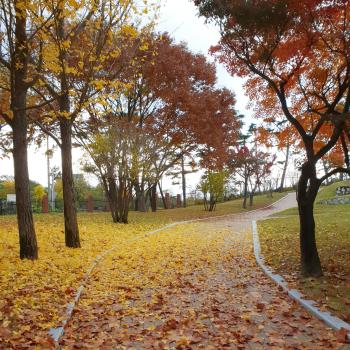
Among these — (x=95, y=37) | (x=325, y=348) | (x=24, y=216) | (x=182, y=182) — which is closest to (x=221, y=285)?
(x=325, y=348)

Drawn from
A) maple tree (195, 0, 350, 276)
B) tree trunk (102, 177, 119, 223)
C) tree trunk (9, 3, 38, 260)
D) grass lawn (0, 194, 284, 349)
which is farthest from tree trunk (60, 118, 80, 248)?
tree trunk (102, 177, 119, 223)

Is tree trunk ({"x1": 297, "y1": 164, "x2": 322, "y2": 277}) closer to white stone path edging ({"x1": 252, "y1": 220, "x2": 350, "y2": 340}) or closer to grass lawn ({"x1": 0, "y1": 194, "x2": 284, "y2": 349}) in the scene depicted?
white stone path edging ({"x1": 252, "y1": 220, "x2": 350, "y2": 340})

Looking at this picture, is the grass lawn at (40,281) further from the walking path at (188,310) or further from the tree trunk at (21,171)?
the tree trunk at (21,171)

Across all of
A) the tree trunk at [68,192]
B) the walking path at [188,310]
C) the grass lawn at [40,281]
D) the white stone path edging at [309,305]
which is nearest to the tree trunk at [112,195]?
the grass lawn at [40,281]

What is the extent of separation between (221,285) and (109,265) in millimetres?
3222

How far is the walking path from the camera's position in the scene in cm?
473

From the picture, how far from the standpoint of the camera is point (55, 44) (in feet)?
27.2

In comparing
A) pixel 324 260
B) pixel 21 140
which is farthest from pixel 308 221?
pixel 21 140

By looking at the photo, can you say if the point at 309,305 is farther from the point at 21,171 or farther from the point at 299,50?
the point at 21,171

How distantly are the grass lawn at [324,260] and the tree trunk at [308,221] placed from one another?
0.86 feet

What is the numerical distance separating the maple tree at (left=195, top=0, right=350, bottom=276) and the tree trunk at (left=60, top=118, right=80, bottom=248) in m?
5.20

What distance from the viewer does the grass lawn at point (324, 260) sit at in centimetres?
627

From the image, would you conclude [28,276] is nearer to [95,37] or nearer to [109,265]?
[109,265]

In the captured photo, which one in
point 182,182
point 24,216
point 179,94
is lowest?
point 24,216
